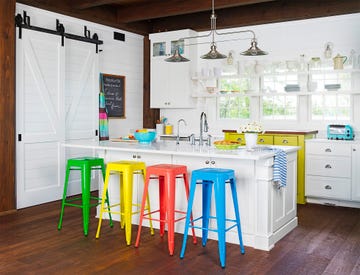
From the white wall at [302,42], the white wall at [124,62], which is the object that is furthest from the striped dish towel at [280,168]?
the white wall at [124,62]

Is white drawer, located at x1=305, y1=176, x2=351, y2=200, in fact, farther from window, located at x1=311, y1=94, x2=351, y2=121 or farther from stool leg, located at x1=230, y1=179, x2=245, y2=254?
stool leg, located at x1=230, y1=179, x2=245, y2=254

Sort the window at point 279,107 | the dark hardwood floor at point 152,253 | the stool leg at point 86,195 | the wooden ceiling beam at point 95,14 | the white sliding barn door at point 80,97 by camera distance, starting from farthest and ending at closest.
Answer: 1. the window at point 279,107
2. the white sliding barn door at point 80,97
3. the wooden ceiling beam at point 95,14
4. the stool leg at point 86,195
5. the dark hardwood floor at point 152,253

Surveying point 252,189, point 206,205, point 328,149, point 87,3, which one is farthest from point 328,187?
point 87,3

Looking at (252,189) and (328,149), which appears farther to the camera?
(328,149)

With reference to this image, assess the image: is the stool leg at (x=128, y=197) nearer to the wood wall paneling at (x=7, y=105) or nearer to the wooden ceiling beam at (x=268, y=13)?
the wood wall paneling at (x=7, y=105)

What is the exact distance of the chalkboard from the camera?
279 inches

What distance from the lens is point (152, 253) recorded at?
153 inches

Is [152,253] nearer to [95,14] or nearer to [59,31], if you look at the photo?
[59,31]

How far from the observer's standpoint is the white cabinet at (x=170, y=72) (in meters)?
7.23

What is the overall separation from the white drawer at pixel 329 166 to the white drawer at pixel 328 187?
0.07 meters

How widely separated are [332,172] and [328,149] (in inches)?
12.2

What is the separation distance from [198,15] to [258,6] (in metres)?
1.05

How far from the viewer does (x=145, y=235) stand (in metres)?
4.46

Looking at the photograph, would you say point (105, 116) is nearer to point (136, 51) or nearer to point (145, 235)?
point (136, 51)
